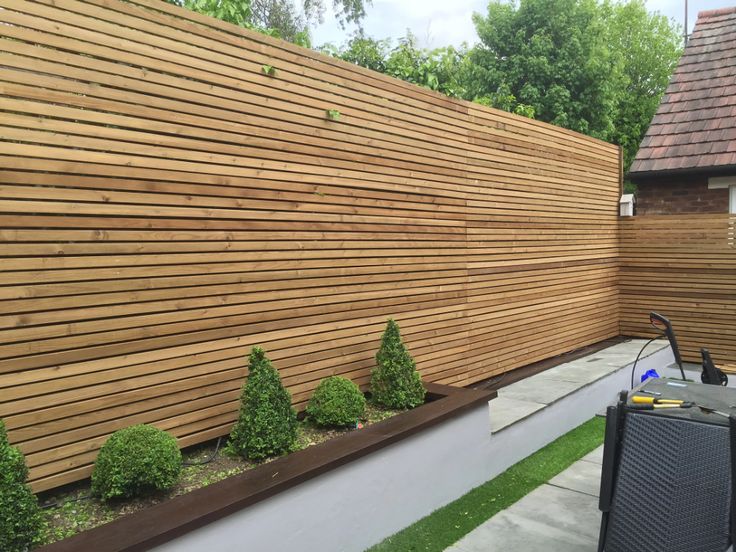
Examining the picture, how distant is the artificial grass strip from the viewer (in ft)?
12.1

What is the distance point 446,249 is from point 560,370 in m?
2.43

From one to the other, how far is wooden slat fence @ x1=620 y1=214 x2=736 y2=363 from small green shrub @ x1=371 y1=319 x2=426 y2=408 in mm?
6260

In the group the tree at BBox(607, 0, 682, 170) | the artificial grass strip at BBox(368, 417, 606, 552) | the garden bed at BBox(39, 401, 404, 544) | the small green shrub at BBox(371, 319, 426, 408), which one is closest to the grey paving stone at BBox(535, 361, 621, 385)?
the artificial grass strip at BBox(368, 417, 606, 552)

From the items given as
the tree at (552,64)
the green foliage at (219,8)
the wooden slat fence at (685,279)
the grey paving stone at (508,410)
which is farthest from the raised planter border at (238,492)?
the tree at (552,64)

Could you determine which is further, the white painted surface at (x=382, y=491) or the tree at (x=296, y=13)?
the tree at (x=296, y=13)

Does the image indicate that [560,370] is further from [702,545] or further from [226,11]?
[226,11]

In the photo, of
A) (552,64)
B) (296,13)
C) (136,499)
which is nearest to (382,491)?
(136,499)

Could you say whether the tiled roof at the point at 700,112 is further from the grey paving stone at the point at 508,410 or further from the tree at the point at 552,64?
the tree at the point at 552,64

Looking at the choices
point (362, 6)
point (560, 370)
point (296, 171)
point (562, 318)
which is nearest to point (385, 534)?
point (296, 171)

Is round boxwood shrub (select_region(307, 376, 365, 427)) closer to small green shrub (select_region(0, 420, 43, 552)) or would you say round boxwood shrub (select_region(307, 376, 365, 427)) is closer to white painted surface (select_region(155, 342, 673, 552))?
white painted surface (select_region(155, 342, 673, 552))

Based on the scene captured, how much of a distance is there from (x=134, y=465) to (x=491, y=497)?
2761 mm

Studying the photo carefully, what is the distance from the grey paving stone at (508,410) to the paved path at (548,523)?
589 mm

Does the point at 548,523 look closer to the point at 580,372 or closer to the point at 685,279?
the point at 580,372

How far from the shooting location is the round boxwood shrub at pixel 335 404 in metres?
4.00
